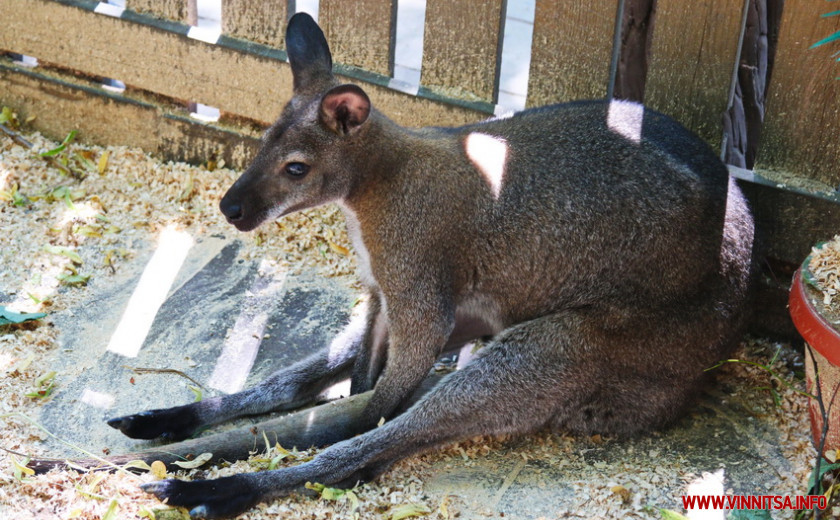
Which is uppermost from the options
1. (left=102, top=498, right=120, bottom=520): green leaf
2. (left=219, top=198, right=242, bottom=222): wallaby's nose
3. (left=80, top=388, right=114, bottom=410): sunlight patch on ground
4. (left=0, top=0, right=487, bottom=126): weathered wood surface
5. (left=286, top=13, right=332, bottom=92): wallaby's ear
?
(left=286, top=13, right=332, bottom=92): wallaby's ear

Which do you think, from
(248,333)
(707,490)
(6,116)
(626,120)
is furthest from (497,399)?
(6,116)

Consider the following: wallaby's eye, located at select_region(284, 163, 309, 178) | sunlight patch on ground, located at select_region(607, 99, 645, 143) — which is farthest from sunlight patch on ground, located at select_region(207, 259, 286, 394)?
sunlight patch on ground, located at select_region(607, 99, 645, 143)

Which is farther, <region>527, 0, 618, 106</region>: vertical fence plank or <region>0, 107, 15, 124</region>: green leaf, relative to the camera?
<region>0, 107, 15, 124</region>: green leaf

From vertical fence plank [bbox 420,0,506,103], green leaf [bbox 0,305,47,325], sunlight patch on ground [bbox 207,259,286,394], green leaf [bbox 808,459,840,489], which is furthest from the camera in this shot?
vertical fence plank [bbox 420,0,506,103]

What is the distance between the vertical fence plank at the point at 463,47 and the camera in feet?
16.6

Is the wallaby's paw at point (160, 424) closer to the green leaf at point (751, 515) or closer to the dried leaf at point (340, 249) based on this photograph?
the dried leaf at point (340, 249)

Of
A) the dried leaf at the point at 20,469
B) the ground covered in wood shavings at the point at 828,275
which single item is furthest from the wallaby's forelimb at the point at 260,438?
the ground covered in wood shavings at the point at 828,275

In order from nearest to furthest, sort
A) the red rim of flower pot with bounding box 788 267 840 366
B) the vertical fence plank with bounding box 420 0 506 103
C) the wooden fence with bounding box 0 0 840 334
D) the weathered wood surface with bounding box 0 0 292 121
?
the red rim of flower pot with bounding box 788 267 840 366
the wooden fence with bounding box 0 0 840 334
the vertical fence plank with bounding box 420 0 506 103
the weathered wood surface with bounding box 0 0 292 121

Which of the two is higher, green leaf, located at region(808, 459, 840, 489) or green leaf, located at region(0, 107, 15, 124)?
green leaf, located at region(0, 107, 15, 124)

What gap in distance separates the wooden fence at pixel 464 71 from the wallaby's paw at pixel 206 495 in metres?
2.34

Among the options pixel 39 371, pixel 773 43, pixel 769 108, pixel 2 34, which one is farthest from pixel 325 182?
pixel 2 34

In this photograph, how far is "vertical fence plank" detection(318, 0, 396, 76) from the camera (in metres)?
5.34

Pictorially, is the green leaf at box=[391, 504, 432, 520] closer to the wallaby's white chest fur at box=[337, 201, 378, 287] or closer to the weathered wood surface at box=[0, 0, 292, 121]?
the wallaby's white chest fur at box=[337, 201, 378, 287]

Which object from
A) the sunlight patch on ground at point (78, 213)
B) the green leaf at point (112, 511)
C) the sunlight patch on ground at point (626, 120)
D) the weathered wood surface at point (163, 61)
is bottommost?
the green leaf at point (112, 511)
